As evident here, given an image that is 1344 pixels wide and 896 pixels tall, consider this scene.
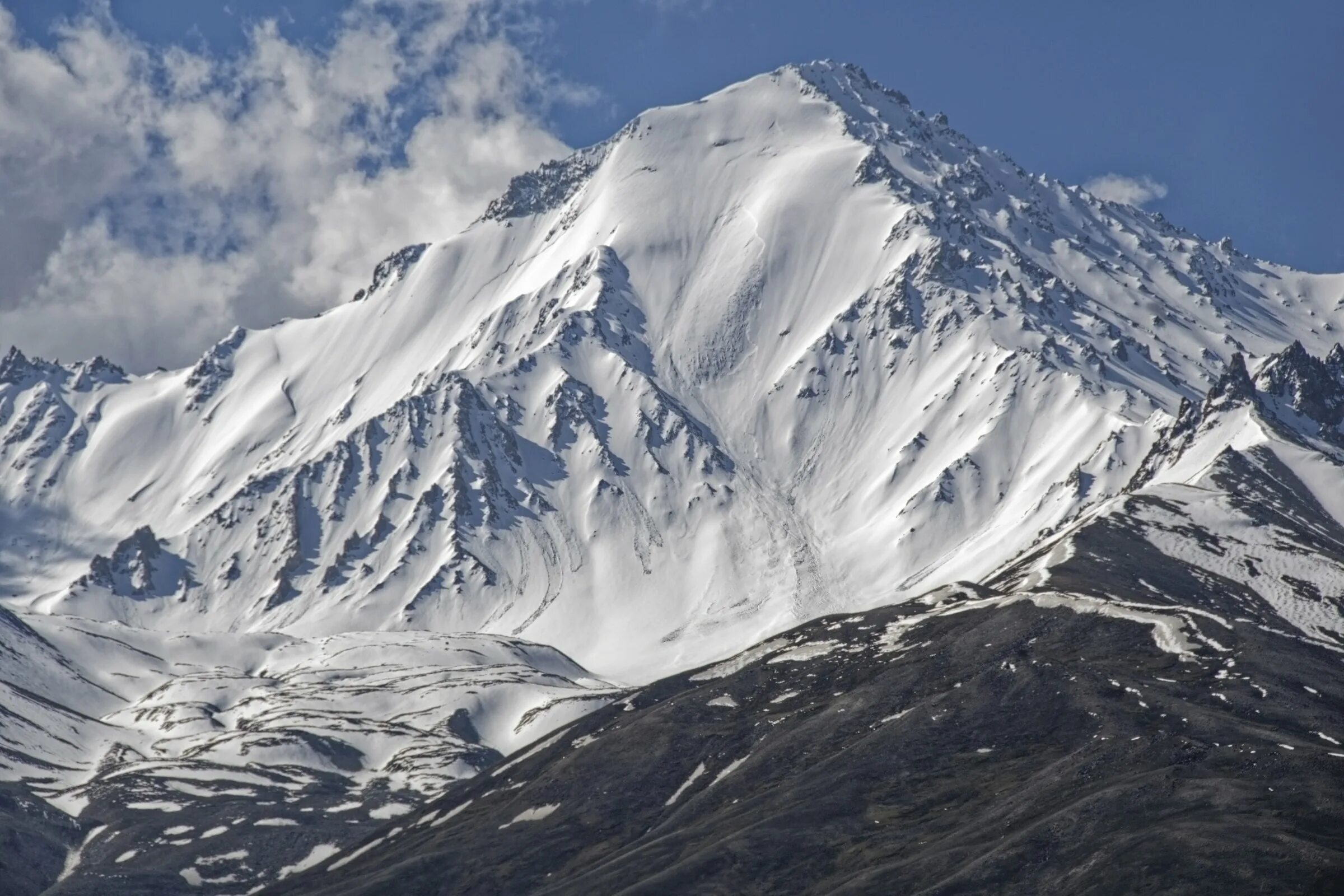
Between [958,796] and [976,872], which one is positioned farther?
[958,796]

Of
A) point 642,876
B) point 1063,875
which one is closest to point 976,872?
point 1063,875

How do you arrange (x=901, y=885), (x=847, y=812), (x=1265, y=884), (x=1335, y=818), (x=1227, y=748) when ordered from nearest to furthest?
(x=1265, y=884)
(x=1335, y=818)
(x=901, y=885)
(x=1227, y=748)
(x=847, y=812)

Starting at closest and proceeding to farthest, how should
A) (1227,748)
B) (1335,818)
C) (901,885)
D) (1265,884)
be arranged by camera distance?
(1265,884), (1335,818), (901,885), (1227,748)

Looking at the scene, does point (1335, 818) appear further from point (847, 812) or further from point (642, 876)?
point (642, 876)

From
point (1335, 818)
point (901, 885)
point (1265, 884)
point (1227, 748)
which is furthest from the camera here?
point (1227, 748)

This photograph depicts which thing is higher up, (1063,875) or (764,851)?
(764,851)

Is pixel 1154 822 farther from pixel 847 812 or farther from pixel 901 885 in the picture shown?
pixel 847 812

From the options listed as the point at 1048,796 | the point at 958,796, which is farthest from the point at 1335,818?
the point at 958,796

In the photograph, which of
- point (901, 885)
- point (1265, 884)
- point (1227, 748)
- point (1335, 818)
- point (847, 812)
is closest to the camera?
point (1265, 884)

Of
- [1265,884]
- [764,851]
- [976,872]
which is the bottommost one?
[1265,884]
